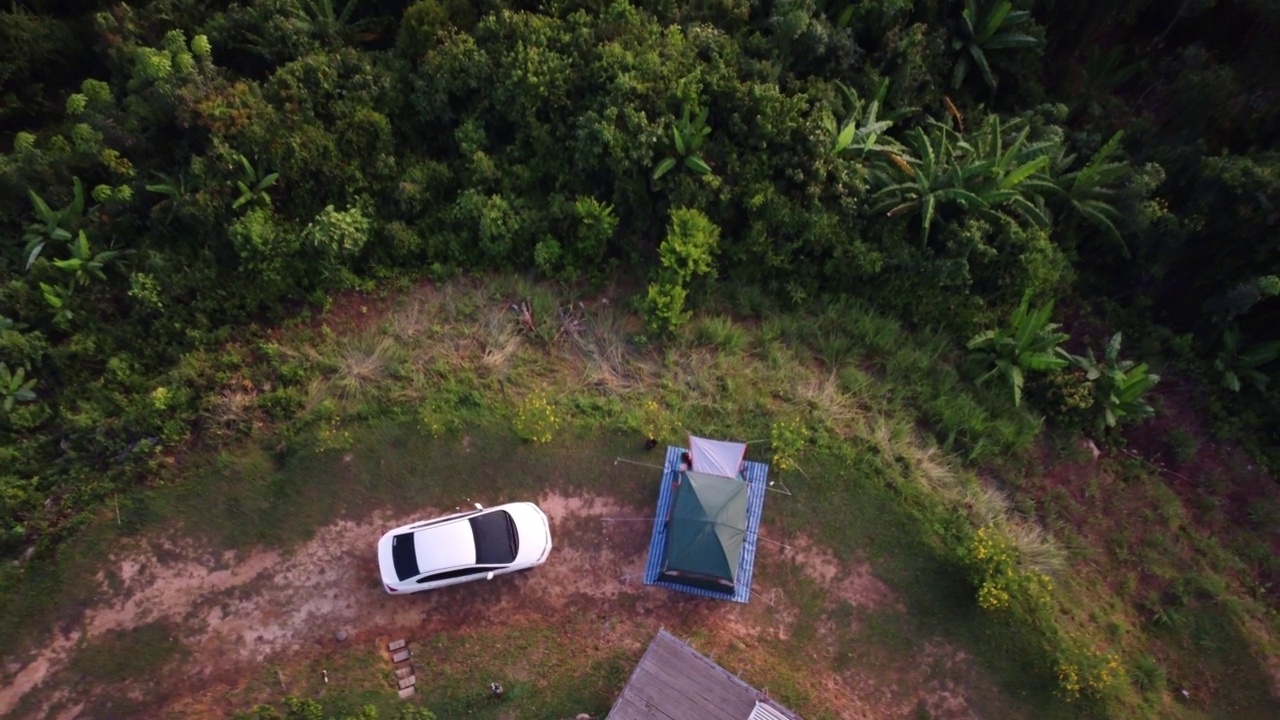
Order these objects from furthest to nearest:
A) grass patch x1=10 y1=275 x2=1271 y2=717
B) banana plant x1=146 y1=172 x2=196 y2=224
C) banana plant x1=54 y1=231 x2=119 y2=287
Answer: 1. banana plant x1=54 y1=231 x2=119 y2=287
2. banana plant x1=146 y1=172 x2=196 y2=224
3. grass patch x1=10 y1=275 x2=1271 y2=717

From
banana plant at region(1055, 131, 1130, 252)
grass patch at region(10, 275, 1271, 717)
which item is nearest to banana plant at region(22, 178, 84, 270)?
grass patch at region(10, 275, 1271, 717)

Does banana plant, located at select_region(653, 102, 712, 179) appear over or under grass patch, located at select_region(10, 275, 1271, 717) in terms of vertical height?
over

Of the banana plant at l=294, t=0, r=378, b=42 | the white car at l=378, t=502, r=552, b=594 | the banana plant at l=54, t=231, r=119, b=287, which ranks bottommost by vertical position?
the white car at l=378, t=502, r=552, b=594

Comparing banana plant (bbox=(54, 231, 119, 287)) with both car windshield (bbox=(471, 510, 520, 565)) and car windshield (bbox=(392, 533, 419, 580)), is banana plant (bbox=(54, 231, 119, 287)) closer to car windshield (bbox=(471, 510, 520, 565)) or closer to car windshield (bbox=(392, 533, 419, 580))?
car windshield (bbox=(392, 533, 419, 580))

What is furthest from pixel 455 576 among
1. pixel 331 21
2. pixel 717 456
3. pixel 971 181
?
pixel 971 181

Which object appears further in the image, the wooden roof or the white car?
the white car

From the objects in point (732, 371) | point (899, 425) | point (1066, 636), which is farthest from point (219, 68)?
point (1066, 636)

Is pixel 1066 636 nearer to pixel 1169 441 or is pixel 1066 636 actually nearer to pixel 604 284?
pixel 1169 441

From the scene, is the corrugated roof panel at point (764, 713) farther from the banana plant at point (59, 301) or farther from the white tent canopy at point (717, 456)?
the banana plant at point (59, 301)

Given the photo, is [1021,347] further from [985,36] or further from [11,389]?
[11,389]
